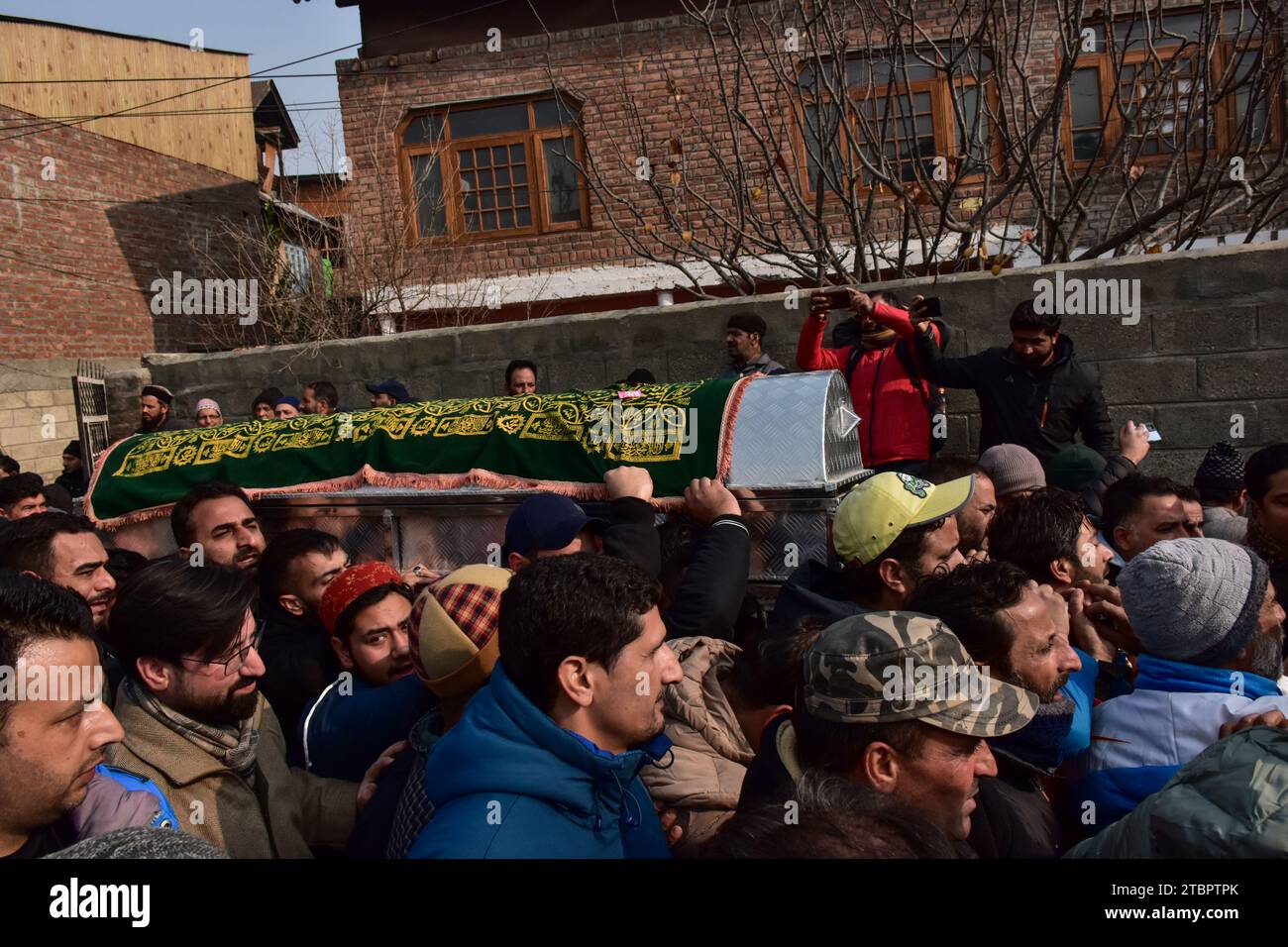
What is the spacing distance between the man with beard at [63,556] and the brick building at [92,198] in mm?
9883

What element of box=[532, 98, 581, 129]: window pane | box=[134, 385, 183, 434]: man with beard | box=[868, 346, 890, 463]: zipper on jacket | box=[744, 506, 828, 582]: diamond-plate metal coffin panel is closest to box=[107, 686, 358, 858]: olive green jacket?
box=[744, 506, 828, 582]: diamond-plate metal coffin panel

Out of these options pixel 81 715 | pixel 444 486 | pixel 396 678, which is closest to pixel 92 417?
pixel 444 486

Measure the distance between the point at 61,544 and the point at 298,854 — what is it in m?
1.72

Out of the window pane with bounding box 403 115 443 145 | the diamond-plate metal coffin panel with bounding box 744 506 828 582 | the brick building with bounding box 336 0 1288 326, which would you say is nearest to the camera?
the diamond-plate metal coffin panel with bounding box 744 506 828 582

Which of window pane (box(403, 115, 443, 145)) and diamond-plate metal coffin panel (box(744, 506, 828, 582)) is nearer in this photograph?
diamond-plate metal coffin panel (box(744, 506, 828, 582))

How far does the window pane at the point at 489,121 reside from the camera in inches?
487

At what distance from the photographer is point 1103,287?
17.0 feet

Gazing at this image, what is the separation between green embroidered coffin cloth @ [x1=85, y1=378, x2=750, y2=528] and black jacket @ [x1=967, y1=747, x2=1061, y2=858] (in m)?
2.05
